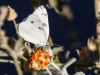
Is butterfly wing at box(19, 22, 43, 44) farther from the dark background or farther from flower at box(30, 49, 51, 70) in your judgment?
the dark background

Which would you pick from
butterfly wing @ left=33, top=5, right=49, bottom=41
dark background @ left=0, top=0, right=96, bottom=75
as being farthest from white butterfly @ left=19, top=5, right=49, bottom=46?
dark background @ left=0, top=0, right=96, bottom=75

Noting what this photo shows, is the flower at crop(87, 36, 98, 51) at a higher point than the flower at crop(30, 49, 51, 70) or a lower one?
higher

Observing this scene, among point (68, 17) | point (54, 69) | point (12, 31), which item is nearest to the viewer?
point (68, 17)

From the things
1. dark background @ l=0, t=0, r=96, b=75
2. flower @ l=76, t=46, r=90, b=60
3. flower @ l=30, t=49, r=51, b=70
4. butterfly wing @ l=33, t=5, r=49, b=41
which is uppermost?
dark background @ l=0, t=0, r=96, b=75

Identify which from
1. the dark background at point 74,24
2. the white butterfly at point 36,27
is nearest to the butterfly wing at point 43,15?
the white butterfly at point 36,27

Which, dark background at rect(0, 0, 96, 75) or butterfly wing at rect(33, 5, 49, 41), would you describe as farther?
dark background at rect(0, 0, 96, 75)

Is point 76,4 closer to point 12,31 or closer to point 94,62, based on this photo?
point 12,31

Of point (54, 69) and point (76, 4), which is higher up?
point (76, 4)

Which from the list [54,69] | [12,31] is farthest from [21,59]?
[12,31]

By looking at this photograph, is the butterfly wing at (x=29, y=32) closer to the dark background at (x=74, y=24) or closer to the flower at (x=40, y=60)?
the flower at (x=40, y=60)
